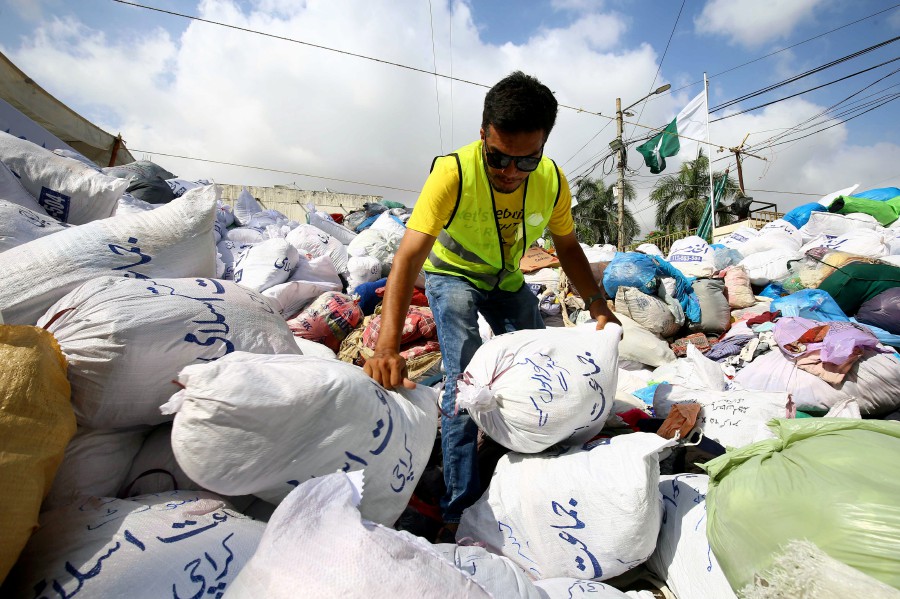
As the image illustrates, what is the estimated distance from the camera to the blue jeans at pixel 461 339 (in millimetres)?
1360

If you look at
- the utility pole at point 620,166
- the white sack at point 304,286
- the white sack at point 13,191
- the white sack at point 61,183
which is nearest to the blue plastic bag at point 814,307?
the white sack at point 304,286

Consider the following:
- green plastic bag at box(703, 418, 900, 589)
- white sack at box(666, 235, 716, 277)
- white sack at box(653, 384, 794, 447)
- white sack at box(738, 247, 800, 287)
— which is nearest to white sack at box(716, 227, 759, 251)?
white sack at box(666, 235, 716, 277)

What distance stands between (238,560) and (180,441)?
0.24 metres

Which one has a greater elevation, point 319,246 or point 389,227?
point 389,227

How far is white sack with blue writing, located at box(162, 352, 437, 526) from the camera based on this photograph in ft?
2.56

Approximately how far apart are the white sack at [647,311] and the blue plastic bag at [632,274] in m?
0.11

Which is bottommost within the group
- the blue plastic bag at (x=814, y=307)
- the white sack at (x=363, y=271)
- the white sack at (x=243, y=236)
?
the blue plastic bag at (x=814, y=307)

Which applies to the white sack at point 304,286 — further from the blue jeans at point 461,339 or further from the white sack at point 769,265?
the white sack at point 769,265

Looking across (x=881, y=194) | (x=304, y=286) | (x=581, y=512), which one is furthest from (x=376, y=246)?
(x=881, y=194)

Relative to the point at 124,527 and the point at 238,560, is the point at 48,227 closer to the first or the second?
the point at 124,527

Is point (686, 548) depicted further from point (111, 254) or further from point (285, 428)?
point (111, 254)

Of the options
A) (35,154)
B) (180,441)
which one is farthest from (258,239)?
(180,441)

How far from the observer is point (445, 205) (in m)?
1.46

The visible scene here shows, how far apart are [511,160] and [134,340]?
117 centimetres
